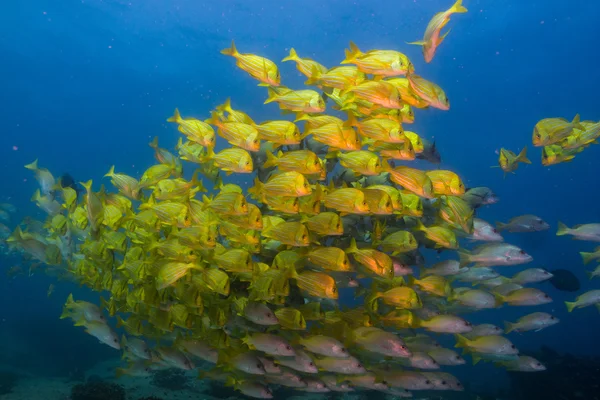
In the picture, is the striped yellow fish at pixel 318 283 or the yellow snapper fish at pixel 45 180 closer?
the striped yellow fish at pixel 318 283

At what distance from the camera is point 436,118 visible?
41156 mm

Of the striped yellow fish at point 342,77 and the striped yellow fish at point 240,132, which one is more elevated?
the striped yellow fish at point 342,77

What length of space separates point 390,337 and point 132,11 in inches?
1582

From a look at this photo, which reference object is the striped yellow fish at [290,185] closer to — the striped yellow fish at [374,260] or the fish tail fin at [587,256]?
the striped yellow fish at [374,260]

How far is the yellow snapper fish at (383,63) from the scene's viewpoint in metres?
4.33

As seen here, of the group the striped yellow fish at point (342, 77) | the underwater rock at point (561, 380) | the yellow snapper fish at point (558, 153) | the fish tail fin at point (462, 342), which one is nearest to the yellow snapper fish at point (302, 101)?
the striped yellow fish at point (342, 77)

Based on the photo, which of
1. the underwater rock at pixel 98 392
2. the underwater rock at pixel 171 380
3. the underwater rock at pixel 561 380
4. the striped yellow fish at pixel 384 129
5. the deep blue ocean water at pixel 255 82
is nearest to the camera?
the striped yellow fish at pixel 384 129

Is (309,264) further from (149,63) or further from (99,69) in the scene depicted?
(99,69)

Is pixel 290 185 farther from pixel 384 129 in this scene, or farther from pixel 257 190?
pixel 384 129

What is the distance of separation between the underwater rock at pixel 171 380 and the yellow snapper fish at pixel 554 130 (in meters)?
11.4

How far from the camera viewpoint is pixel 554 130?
5.21 metres

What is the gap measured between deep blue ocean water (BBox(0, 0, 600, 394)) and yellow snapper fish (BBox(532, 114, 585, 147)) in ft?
54.4

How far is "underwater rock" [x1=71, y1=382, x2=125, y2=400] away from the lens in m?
9.42

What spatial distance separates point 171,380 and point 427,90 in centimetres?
1191
